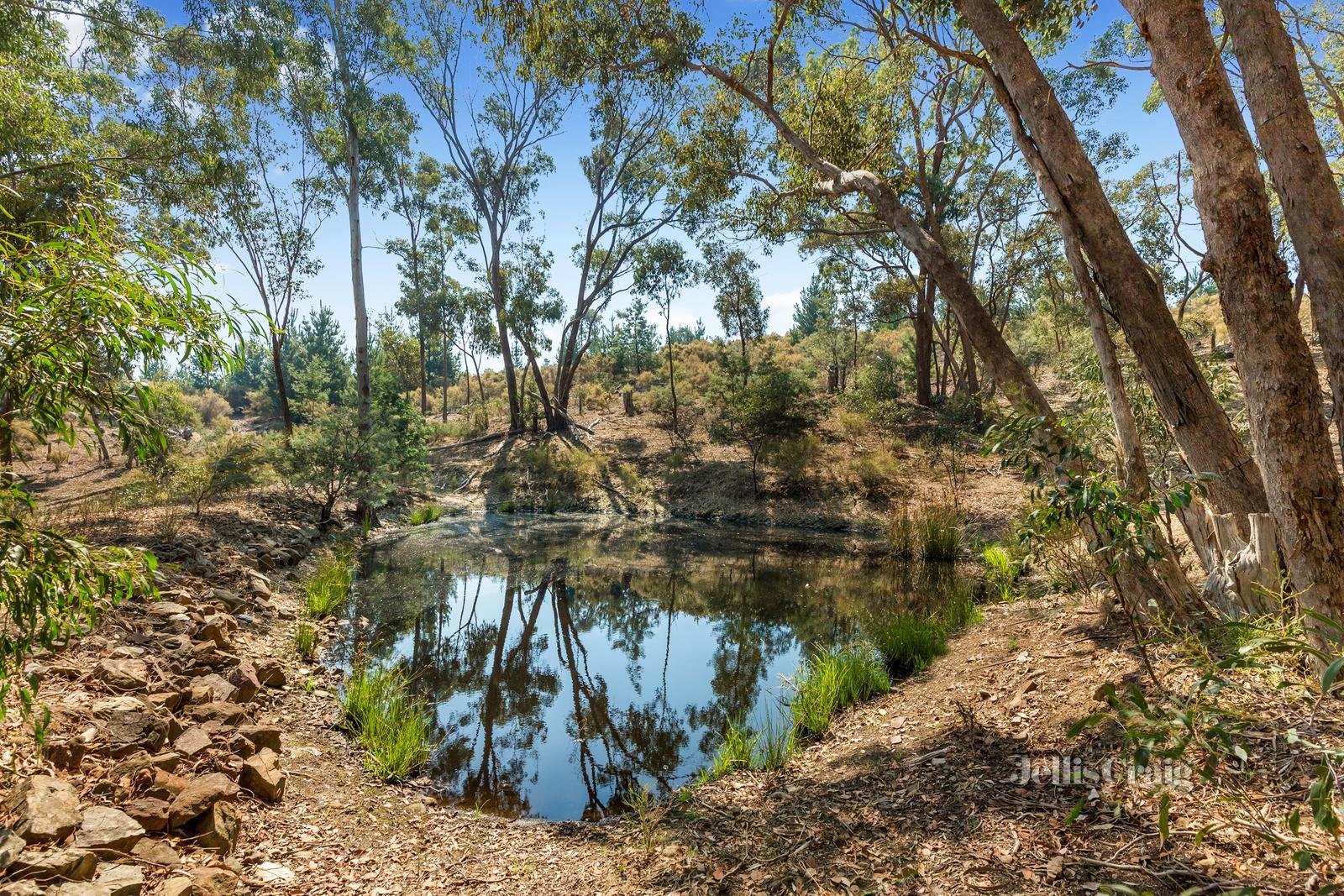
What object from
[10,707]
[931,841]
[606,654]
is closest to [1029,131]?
[931,841]

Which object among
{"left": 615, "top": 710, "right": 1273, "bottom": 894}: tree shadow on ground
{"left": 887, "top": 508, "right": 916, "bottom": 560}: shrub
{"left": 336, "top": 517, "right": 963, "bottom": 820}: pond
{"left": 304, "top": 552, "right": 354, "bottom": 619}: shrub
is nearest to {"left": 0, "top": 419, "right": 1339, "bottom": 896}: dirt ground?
{"left": 615, "top": 710, "right": 1273, "bottom": 894}: tree shadow on ground

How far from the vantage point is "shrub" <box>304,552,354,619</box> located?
718cm

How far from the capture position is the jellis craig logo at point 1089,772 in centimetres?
253

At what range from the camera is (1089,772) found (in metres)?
2.76

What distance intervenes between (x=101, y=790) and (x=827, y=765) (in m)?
3.70

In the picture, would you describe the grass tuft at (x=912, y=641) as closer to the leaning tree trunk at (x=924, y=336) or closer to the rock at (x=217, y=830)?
the rock at (x=217, y=830)

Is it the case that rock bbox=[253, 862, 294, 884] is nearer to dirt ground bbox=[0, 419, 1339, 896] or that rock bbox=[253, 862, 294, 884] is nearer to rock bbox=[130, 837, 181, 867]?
dirt ground bbox=[0, 419, 1339, 896]

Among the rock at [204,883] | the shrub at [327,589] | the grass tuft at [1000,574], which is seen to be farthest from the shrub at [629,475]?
the rock at [204,883]

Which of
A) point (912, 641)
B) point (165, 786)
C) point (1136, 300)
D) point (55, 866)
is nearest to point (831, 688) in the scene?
point (912, 641)

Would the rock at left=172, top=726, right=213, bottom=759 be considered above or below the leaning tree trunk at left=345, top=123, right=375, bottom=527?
below

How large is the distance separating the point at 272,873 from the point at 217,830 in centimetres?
32

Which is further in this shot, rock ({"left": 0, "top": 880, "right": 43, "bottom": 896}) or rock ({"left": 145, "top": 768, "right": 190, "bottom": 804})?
rock ({"left": 145, "top": 768, "right": 190, "bottom": 804})

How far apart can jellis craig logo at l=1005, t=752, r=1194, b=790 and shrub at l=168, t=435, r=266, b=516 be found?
36.2 ft

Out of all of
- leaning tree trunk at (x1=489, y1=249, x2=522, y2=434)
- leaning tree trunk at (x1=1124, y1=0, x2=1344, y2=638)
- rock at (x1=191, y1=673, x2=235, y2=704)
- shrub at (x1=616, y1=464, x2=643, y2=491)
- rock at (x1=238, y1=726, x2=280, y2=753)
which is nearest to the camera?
leaning tree trunk at (x1=1124, y1=0, x2=1344, y2=638)
